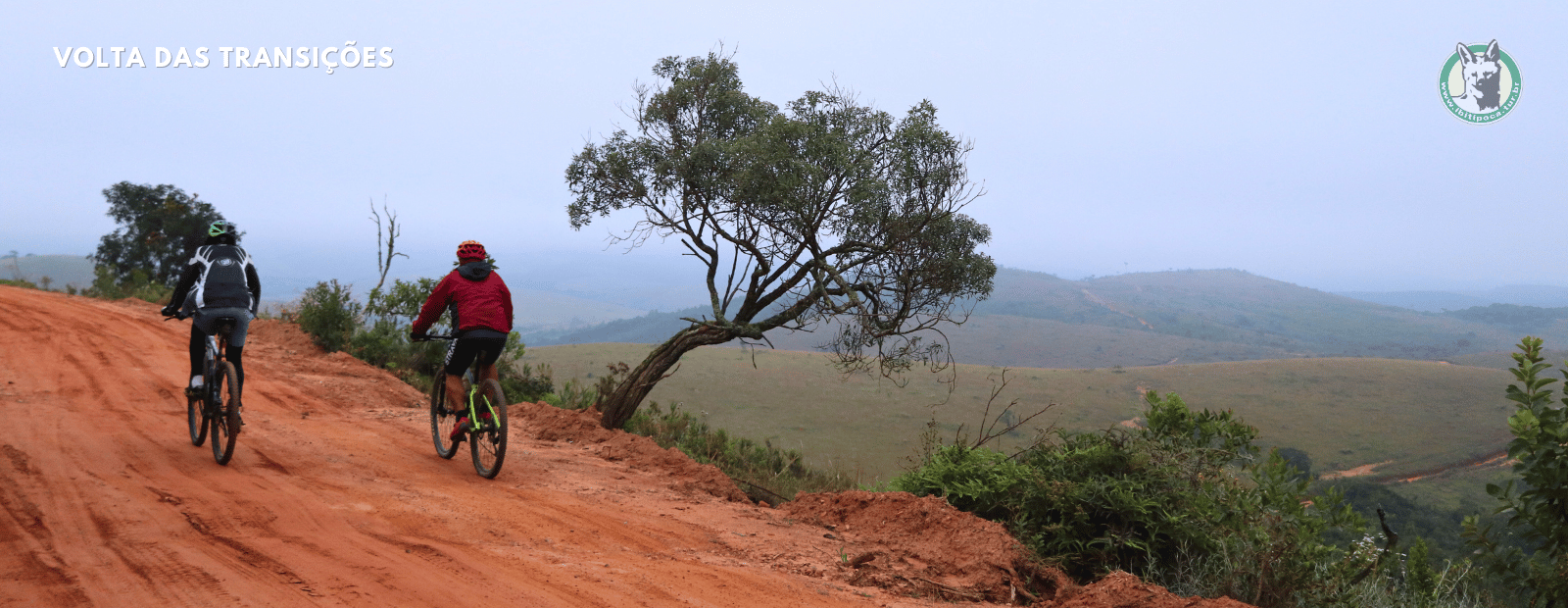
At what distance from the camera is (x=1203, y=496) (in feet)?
21.3

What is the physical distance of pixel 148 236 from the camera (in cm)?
2884

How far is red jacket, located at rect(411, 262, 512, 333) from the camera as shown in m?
7.08

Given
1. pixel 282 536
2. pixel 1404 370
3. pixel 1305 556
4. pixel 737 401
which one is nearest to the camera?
pixel 282 536

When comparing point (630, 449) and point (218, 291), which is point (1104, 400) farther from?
point (218, 291)

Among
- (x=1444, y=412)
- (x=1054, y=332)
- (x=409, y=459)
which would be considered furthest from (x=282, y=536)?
(x=1054, y=332)

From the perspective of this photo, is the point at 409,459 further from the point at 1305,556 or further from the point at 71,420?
the point at 1305,556

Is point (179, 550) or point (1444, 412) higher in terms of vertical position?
point (179, 550)

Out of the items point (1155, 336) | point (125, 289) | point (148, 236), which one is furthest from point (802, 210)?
point (1155, 336)

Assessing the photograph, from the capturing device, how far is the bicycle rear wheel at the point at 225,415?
674 cm

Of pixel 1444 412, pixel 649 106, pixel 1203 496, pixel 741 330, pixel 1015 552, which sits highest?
pixel 649 106

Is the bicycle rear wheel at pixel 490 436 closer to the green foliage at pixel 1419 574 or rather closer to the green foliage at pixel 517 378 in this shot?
the green foliage at pixel 1419 574

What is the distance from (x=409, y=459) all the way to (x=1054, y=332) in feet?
457

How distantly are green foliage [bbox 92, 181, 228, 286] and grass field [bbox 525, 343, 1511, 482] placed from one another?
13314mm

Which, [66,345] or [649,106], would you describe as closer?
[66,345]
